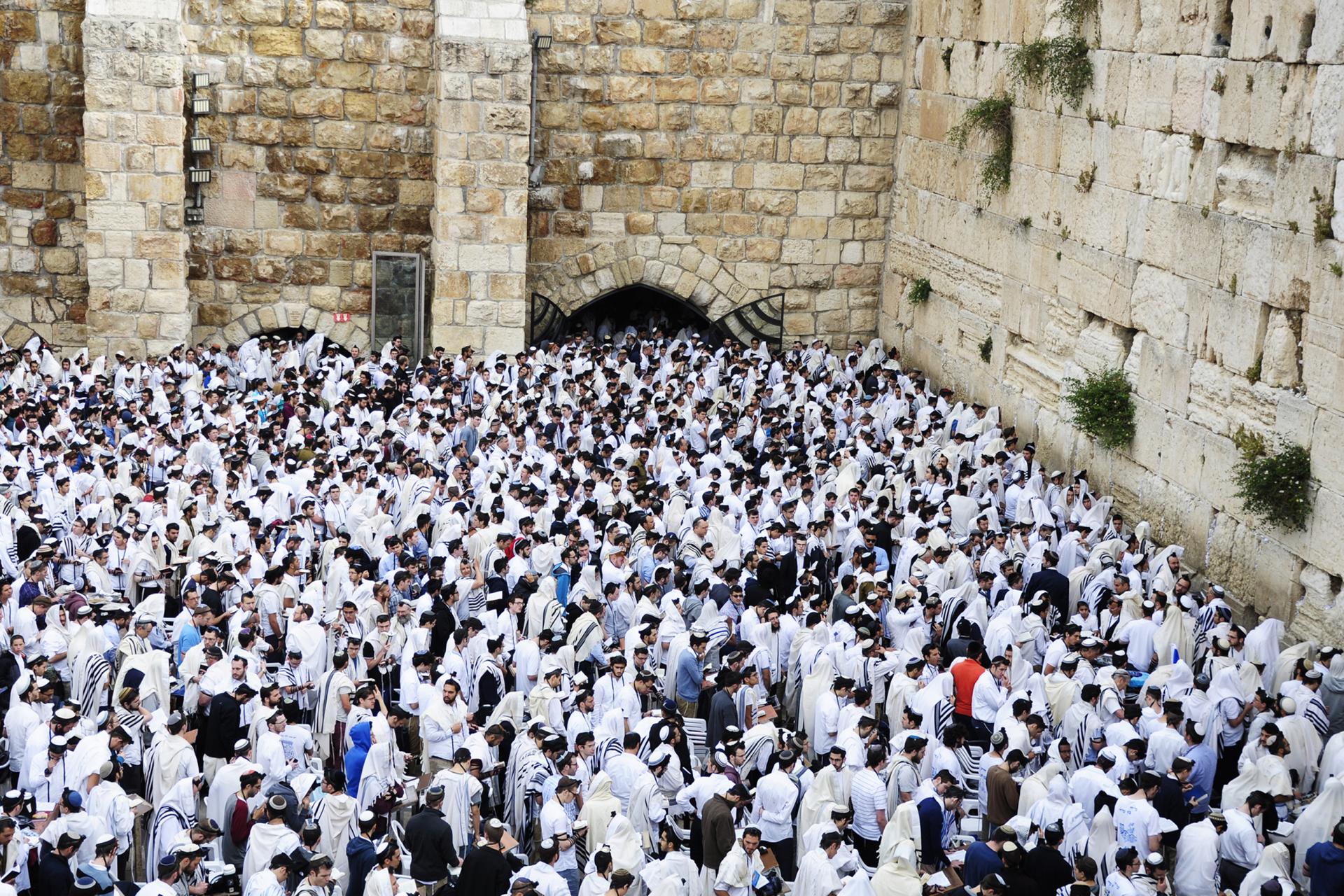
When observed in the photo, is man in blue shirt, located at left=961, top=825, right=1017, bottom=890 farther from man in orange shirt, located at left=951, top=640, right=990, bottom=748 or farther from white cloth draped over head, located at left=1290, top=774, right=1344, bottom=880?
man in orange shirt, located at left=951, top=640, right=990, bottom=748

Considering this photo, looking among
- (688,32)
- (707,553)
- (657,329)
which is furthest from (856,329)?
(707,553)

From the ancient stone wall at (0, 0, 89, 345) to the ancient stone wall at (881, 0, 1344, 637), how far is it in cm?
1035

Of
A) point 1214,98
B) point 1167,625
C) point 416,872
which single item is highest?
point 1214,98

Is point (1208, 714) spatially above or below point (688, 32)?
below

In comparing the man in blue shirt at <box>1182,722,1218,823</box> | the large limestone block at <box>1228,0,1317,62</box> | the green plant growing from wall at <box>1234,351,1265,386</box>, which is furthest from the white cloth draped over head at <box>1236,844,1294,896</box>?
the large limestone block at <box>1228,0,1317,62</box>

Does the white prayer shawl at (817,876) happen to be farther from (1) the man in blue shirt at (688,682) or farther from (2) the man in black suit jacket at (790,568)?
(2) the man in black suit jacket at (790,568)

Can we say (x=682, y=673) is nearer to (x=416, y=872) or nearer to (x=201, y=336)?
(x=416, y=872)

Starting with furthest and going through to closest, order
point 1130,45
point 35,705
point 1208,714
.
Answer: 1. point 1130,45
2. point 1208,714
3. point 35,705

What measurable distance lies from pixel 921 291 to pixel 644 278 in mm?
3580

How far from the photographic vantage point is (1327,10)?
11969 mm

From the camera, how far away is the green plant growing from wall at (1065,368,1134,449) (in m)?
14.9

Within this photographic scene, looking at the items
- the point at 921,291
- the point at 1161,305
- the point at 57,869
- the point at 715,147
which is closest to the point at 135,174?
the point at 715,147

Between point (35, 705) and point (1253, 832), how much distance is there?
7038 mm

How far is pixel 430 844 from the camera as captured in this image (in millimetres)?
8852
